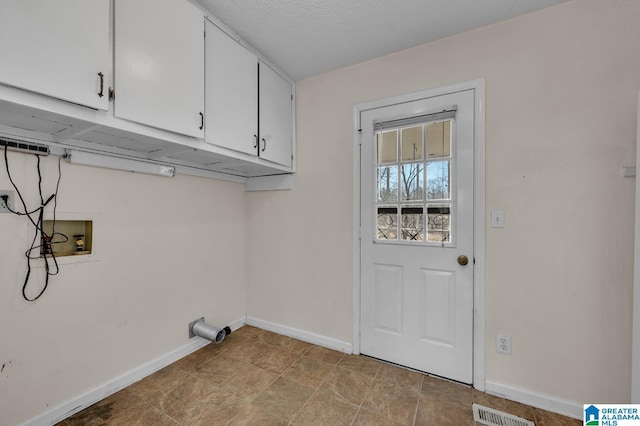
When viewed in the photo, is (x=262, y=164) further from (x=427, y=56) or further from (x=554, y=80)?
(x=554, y=80)

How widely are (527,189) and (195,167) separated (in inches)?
99.0

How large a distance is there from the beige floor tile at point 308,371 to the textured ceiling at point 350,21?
2.53 m

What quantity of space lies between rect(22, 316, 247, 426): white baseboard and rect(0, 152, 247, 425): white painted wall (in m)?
0.03

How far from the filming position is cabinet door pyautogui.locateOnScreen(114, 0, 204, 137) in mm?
1317

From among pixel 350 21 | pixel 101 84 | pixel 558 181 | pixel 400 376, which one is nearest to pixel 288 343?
pixel 400 376

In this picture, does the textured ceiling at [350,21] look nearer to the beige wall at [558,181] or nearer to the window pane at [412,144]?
the beige wall at [558,181]

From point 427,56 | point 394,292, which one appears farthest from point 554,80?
point 394,292

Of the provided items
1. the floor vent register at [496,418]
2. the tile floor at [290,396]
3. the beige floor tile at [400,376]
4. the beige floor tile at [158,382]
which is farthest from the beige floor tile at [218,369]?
the floor vent register at [496,418]

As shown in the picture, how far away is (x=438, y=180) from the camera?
2.00 meters

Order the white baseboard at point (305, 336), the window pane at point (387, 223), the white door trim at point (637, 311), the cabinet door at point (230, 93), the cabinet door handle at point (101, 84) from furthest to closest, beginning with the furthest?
1. the white baseboard at point (305, 336)
2. the window pane at point (387, 223)
3. the cabinet door at point (230, 93)
4. the white door trim at point (637, 311)
5. the cabinet door handle at point (101, 84)

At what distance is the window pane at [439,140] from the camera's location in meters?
1.97

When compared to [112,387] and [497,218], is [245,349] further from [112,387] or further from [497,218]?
[497,218]

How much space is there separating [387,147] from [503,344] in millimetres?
1640

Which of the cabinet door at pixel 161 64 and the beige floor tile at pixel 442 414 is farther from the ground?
the cabinet door at pixel 161 64
